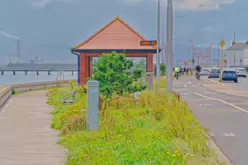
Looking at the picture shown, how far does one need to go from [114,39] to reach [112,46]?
0.98 metres

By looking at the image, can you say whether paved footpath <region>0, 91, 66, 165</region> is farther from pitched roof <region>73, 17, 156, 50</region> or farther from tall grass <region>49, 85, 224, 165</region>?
pitched roof <region>73, 17, 156, 50</region>

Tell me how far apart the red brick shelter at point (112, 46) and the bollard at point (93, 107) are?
24.8m

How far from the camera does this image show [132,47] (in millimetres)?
38688

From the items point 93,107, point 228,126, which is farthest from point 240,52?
point 93,107

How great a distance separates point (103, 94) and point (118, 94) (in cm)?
76

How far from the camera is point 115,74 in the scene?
1978 centimetres

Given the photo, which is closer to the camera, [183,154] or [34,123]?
[183,154]

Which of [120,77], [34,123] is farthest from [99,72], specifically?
[34,123]

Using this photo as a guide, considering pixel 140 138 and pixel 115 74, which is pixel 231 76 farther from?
pixel 140 138

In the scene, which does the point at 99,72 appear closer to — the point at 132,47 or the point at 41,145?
the point at 41,145

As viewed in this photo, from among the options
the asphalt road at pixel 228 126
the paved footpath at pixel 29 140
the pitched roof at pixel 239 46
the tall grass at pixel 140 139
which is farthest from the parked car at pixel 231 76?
the pitched roof at pixel 239 46

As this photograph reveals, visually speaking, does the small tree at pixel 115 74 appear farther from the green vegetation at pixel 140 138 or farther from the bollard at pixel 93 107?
the bollard at pixel 93 107

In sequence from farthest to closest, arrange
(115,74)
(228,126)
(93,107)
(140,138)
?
(115,74)
(228,126)
(93,107)
(140,138)

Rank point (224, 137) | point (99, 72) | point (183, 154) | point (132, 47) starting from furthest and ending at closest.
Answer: point (132, 47) → point (99, 72) → point (224, 137) → point (183, 154)
